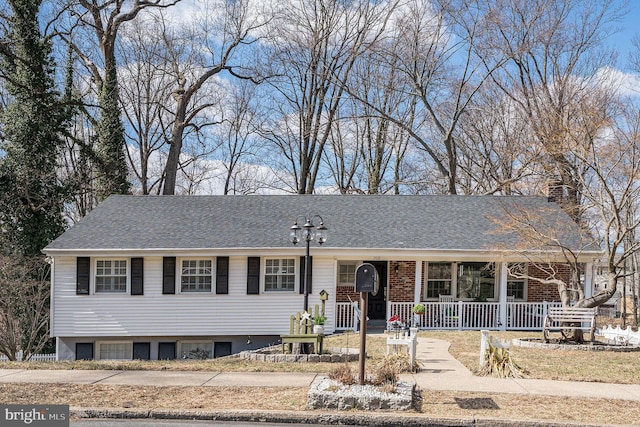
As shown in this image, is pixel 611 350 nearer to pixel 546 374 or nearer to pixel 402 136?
pixel 546 374

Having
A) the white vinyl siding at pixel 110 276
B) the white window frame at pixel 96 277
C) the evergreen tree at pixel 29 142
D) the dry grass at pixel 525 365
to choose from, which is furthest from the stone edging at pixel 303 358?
the evergreen tree at pixel 29 142

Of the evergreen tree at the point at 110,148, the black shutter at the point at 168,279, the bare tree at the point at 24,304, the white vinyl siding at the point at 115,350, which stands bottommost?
the white vinyl siding at the point at 115,350

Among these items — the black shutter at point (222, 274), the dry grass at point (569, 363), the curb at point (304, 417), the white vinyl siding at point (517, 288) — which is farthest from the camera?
the white vinyl siding at point (517, 288)

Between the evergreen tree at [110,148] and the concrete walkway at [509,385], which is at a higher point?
the evergreen tree at [110,148]

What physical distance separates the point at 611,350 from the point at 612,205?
3583 mm

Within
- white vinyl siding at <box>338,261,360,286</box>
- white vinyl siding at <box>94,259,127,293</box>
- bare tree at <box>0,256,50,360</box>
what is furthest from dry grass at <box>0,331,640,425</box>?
bare tree at <box>0,256,50,360</box>

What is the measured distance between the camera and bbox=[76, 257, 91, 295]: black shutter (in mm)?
17156

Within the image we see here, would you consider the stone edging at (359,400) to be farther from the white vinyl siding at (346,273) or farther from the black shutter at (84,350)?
the black shutter at (84,350)

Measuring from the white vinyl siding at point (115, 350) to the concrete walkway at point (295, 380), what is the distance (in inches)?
289

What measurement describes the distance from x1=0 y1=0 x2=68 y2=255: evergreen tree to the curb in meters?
16.1

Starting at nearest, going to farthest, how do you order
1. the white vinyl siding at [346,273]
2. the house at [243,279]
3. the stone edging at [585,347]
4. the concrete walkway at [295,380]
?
1. the concrete walkway at [295,380]
2. the stone edging at [585,347]
3. the house at [243,279]
4. the white vinyl siding at [346,273]

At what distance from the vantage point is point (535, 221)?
16.5 m

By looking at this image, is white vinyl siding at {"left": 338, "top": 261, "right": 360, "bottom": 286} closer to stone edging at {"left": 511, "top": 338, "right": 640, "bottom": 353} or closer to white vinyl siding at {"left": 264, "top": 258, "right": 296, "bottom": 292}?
white vinyl siding at {"left": 264, "top": 258, "right": 296, "bottom": 292}

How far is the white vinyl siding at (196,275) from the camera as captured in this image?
17672mm
